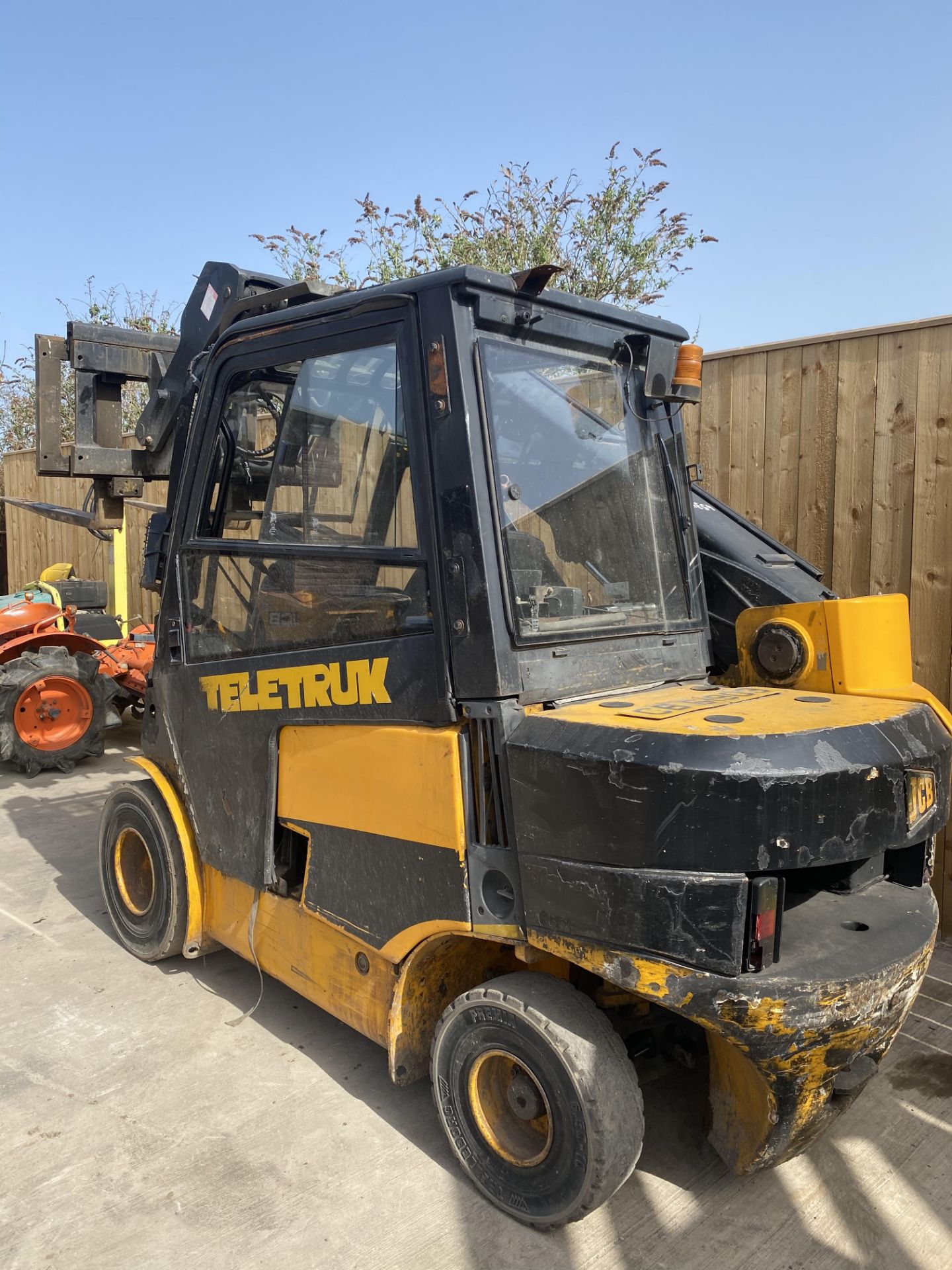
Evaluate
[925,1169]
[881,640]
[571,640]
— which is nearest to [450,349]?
[571,640]

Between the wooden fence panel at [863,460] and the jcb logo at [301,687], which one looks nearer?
A: the jcb logo at [301,687]

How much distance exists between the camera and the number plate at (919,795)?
252cm

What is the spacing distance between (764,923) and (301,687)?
1608mm

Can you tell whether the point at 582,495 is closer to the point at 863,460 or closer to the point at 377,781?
the point at 377,781

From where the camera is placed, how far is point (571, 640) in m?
2.83

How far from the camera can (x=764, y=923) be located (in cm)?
231

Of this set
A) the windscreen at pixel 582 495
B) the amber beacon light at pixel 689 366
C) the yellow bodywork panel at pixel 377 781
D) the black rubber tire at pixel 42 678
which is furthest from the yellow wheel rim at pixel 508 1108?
the black rubber tire at pixel 42 678

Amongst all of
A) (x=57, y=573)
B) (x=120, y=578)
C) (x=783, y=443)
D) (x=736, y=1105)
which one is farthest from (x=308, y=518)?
(x=57, y=573)

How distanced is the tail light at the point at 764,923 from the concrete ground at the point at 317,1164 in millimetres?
894

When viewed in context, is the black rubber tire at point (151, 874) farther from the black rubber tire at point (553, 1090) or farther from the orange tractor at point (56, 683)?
the orange tractor at point (56, 683)

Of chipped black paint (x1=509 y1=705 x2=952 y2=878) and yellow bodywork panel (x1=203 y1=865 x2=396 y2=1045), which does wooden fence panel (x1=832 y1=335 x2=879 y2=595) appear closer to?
chipped black paint (x1=509 y1=705 x2=952 y2=878)

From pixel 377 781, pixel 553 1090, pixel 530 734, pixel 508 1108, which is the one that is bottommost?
pixel 508 1108

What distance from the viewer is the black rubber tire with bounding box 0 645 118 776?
743 centimetres

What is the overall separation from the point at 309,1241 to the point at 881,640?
2.46 m
